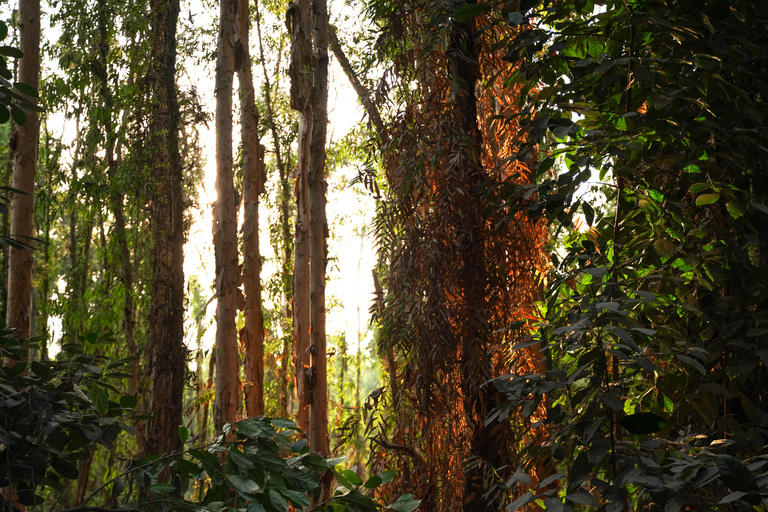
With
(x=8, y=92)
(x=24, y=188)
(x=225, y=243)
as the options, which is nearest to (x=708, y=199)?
(x=8, y=92)

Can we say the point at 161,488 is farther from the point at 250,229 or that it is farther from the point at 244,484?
the point at 250,229

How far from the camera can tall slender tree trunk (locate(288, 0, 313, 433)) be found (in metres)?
5.62

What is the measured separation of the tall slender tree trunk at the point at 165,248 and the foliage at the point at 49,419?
514cm

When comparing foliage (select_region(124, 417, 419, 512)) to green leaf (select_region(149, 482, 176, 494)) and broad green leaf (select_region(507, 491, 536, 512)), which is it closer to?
green leaf (select_region(149, 482, 176, 494))

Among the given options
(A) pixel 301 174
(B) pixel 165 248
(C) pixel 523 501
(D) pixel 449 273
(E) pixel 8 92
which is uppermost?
(A) pixel 301 174

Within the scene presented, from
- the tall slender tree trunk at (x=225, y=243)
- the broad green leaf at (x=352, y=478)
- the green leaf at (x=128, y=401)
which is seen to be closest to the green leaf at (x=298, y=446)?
the broad green leaf at (x=352, y=478)

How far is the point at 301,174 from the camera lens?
604cm

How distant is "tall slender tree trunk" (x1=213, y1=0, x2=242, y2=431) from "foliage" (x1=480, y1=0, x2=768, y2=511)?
16.1 feet

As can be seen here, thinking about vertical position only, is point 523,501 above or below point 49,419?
below

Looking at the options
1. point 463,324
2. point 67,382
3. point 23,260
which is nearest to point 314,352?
point 23,260

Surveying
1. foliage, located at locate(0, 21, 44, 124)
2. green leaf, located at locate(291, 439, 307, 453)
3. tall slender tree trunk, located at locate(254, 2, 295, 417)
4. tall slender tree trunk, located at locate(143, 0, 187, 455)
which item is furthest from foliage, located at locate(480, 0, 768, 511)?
tall slender tree trunk, located at locate(254, 2, 295, 417)

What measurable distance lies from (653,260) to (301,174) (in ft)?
15.5

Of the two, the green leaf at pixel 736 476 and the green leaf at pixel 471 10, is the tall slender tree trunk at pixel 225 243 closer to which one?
the green leaf at pixel 471 10

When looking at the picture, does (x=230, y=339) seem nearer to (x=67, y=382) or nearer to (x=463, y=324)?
(x=463, y=324)
